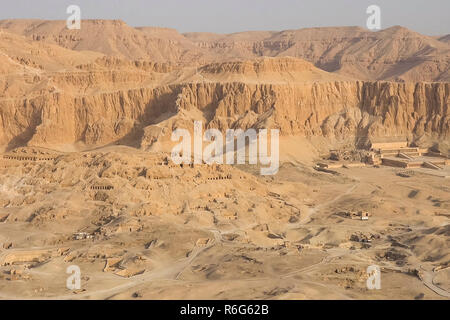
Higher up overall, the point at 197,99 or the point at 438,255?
the point at 197,99

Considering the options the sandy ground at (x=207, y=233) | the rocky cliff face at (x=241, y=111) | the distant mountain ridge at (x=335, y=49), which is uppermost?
the distant mountain ridge at (x=335, y=49)

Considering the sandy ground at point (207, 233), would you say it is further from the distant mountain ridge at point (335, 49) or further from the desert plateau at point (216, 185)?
the distant mountain ridge at point (335, 49)

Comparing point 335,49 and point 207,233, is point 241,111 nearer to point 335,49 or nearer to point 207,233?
point 207,233

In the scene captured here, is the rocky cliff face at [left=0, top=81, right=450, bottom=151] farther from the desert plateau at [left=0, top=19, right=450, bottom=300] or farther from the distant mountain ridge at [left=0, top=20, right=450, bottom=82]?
the distant mountain ridge at [left=0, top=20, right=450, bottom=82]

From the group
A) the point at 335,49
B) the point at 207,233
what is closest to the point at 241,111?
the point at 207,233

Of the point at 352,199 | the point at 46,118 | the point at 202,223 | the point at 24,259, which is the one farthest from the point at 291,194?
the point at 46,118

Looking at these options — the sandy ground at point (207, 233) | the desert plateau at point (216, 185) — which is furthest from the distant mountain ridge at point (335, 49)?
the sandy ground at point (207, 233)

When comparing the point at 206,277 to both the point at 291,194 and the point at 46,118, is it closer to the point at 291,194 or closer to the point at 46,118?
the point at 291,194
